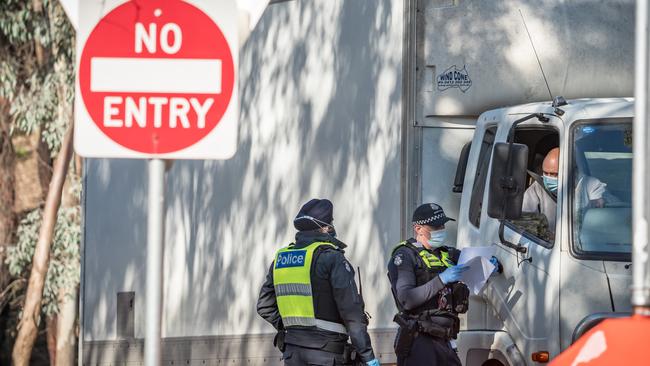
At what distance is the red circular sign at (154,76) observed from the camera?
436 centimetres

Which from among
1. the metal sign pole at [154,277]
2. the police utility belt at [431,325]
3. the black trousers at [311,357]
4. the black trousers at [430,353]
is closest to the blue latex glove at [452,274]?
the police utility belt at [431,325]

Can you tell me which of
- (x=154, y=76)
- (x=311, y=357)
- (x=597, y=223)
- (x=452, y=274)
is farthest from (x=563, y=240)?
(x=154, y=76)

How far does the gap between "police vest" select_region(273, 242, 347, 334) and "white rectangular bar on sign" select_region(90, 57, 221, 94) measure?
10.4 ft

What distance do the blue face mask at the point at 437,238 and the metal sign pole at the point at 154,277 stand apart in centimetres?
397

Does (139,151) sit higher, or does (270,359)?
(139,151)

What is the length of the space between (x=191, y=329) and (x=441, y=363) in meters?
1.67

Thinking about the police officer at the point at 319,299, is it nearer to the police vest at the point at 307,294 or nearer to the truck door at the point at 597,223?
the police vest at the point at 307,294

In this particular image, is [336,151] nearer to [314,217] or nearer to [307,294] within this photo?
[314,217]

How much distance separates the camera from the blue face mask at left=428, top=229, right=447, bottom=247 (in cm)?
801

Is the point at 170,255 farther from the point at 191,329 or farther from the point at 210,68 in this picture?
the point at 210,68

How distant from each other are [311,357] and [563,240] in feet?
5.22

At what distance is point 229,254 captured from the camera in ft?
28.4

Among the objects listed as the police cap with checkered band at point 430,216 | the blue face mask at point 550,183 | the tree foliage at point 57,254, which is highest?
the blue face mask at point 550,183

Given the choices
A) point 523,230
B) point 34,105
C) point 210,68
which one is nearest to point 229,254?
point 523,230
